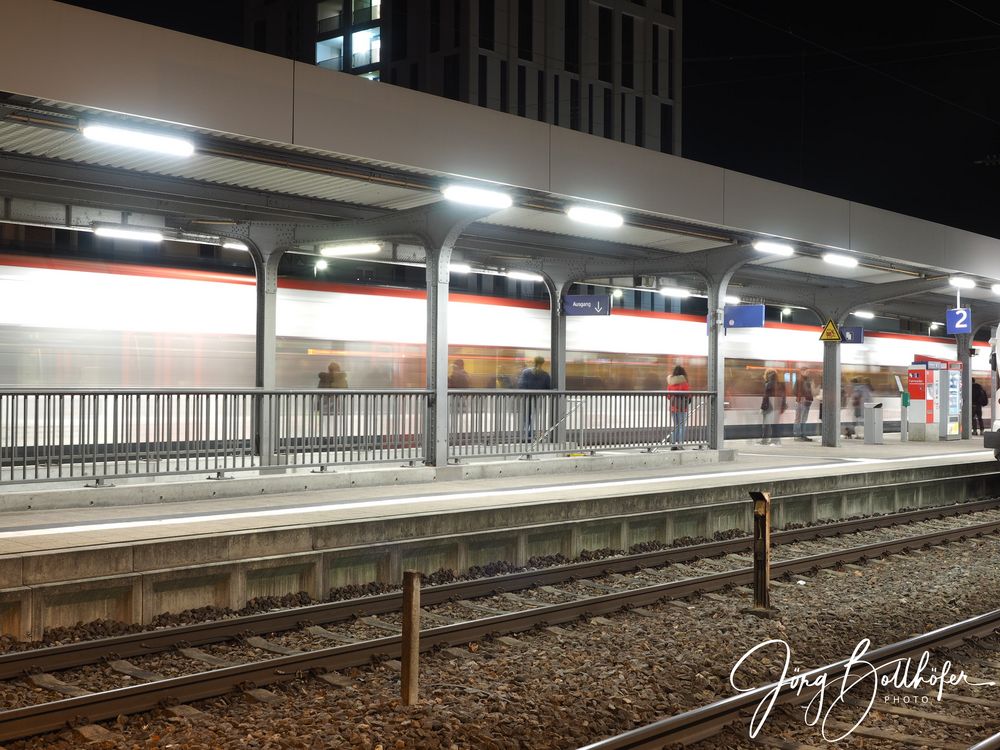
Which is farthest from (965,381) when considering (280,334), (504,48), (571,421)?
(504,48)

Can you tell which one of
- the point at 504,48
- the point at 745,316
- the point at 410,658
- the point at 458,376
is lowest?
the point at 410,658

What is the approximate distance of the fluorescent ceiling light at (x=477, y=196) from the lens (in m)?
11.8

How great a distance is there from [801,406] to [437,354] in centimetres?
1476

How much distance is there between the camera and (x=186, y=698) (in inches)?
217

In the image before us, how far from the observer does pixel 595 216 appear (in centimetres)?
1347

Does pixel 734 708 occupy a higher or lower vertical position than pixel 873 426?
lower

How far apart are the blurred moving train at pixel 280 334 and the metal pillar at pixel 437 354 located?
302 cm

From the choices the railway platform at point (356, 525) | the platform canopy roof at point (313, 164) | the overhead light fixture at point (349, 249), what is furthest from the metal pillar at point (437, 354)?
the overhead light fixture at point (349, 249)

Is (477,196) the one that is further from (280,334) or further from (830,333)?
(830,333)

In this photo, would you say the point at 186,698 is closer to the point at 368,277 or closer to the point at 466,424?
the point at 466,424

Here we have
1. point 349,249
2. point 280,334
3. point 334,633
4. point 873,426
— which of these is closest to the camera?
point 334,633

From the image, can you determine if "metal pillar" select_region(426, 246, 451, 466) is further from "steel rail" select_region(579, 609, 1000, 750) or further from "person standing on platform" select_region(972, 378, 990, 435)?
"person standing on platform" select_region(972, 378, 990, 435)

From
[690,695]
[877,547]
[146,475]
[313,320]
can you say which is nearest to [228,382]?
[313,320]

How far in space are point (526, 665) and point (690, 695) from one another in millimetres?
1081
